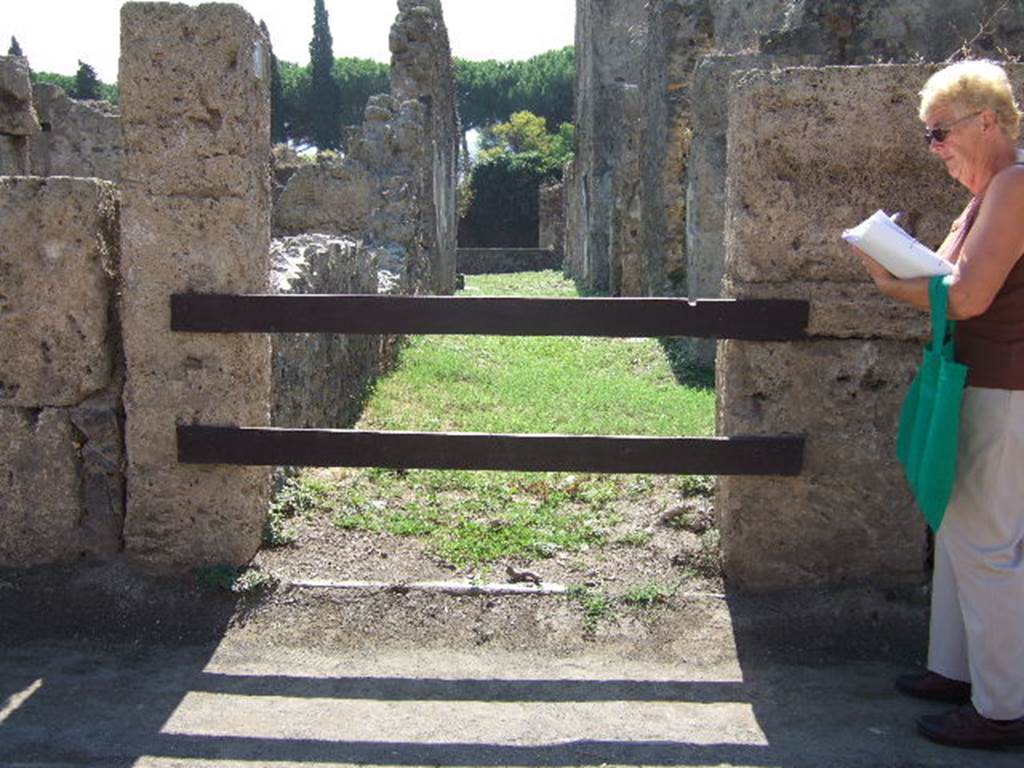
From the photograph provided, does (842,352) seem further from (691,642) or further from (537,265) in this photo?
(537,265)

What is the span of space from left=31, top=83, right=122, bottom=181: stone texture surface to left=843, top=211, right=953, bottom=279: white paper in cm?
1350

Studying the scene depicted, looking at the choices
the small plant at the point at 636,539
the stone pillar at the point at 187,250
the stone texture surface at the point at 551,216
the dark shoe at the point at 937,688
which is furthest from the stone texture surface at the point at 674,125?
the stone texture surface at the point at 551,216

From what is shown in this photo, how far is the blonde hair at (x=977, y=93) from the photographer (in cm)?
278

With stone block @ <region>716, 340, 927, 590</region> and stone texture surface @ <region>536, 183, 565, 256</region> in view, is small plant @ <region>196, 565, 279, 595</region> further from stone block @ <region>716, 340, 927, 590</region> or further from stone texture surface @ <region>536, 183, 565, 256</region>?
stone texture surface @ <region>536, 183, 565, 256</region>

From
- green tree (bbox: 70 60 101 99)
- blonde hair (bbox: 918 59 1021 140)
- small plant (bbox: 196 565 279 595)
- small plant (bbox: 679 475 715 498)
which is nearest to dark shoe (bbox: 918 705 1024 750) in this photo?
blonde hair (bbox: 918 59 1021 140)

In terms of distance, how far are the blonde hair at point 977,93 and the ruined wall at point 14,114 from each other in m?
7.60

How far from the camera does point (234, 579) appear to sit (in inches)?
152

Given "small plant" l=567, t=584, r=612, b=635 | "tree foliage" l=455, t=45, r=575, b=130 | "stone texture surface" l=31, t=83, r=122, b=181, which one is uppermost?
"tree foliage" l=455, t=45, r=575, b=130

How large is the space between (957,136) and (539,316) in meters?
1.39

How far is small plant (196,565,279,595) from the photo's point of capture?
3824 mm

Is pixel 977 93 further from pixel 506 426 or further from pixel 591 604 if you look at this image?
pixel 506 426

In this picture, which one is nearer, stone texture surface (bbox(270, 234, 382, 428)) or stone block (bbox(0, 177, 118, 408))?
stone block (bbox(0, 177, 118, 408))

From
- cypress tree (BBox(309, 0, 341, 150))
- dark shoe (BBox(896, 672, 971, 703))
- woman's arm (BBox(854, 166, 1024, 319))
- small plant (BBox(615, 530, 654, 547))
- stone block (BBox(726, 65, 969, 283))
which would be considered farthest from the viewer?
cypress tree (BBox(309, 0, 341, 150))

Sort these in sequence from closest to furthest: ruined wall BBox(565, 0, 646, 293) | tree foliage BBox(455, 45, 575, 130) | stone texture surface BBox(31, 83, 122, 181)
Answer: stone texture surface BBox(31, 83, 122, 181), ruined wall BBox(565, 0, 646, 293), tree foliage BBox(455, 45, 575, 130)
